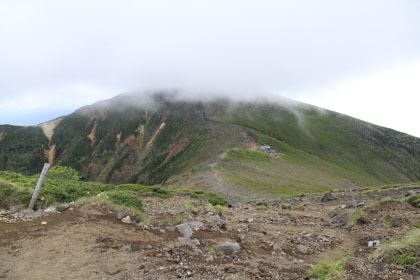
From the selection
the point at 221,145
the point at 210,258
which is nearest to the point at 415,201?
the point at 210,258

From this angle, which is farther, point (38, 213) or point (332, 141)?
point (332, 141)

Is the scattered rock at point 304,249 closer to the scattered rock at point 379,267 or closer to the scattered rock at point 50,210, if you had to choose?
the scattered rock at point 379,267

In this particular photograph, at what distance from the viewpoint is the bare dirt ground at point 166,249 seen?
6.68 metres

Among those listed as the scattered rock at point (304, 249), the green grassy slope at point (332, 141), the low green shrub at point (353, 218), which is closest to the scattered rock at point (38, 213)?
the scattered rock at point (304, 249)

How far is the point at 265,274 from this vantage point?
22.2 ft

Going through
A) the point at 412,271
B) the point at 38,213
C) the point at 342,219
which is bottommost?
the point at 342,219

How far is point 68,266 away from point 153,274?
8.79 ft

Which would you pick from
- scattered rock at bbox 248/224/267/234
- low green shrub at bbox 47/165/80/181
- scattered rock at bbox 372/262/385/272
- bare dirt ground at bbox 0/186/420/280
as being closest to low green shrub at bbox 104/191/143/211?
bare dirt ground at bbox 0/186/420/280

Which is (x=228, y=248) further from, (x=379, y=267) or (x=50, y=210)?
(x=50, y=210)

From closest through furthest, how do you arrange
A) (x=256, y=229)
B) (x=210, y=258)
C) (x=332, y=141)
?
(x=210, y=258), (x=256, y=229), (x=332, y=141)

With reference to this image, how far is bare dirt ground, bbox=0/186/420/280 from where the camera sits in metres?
6.68

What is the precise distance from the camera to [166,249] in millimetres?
8484

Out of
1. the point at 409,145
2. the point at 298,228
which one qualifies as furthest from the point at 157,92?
the point at 298,228

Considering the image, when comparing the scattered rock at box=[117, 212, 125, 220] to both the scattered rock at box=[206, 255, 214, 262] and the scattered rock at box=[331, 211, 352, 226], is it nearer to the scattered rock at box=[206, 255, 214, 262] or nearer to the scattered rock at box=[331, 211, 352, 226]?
the scattered rock at box=[206, 255, 214, 262]
